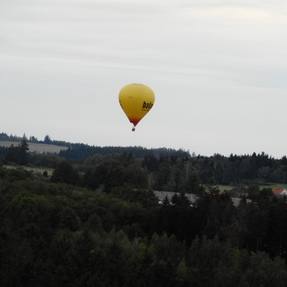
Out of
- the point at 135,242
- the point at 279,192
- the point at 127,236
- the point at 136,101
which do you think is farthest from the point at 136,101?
the point at 279,192

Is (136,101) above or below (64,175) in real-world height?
above

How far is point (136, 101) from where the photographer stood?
216ft

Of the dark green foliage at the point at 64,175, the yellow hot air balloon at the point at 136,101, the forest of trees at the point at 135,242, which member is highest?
the yellow hot air balloon at the point at 136,101

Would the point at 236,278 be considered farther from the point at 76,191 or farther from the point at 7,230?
the point at 76,191

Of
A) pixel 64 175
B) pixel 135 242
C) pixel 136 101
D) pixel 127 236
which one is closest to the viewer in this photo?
pixel 135 242

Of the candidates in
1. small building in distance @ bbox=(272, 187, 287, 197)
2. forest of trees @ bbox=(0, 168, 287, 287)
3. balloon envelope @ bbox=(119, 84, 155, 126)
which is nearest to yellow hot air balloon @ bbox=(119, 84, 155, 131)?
balloon envelope @ bbox=(119, 84, 155, 126)

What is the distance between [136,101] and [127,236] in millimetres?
11257

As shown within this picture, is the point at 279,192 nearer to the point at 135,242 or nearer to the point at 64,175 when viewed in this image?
the point at 64,175

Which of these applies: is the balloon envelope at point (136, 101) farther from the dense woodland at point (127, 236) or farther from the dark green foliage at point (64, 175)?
the dark green foliage at point (64, 175)

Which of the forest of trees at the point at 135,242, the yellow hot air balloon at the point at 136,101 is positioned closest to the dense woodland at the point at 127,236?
the forest of trees at the point at 135,242

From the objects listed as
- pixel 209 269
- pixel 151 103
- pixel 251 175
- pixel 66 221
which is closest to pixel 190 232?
pixel 66 221

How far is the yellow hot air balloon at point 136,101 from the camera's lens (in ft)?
216

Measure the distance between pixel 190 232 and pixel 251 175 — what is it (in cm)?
10724

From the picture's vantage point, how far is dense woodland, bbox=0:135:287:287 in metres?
55.8
